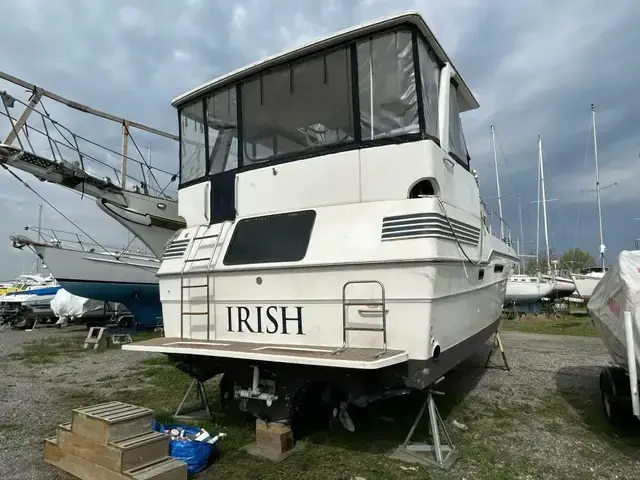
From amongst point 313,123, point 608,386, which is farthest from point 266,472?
point 608,386

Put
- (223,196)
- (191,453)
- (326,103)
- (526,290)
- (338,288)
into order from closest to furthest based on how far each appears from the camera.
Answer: (191,453)
(338,288)
(326,103)
(223,196)
(526,290)

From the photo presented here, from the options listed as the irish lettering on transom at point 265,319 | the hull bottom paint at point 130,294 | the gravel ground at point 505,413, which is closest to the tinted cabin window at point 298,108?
the irish lettering on transom at point 265,319

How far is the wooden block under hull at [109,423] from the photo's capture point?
11.9ft

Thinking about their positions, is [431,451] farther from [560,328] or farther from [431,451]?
[560,328]

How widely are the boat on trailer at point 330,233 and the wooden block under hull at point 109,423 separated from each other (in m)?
0.65

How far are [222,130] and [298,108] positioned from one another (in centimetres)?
110

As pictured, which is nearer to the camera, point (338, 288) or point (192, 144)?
point (338, 288)

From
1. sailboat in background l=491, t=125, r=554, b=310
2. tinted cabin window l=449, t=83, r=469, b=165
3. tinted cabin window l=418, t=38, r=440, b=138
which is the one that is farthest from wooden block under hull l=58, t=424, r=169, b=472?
sailboat in background l=491, t=125, r=554, b=310

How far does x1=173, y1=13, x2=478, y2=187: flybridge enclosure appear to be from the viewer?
4.57 meters

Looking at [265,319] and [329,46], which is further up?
[329,46]

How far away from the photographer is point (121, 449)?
3.46 meters

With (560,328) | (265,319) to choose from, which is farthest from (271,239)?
(560,328)

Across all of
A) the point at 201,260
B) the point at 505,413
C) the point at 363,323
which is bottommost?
the point at 505,413

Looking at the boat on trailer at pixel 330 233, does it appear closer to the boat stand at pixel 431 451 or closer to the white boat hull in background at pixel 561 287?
the boat stand at pixel 431 451
